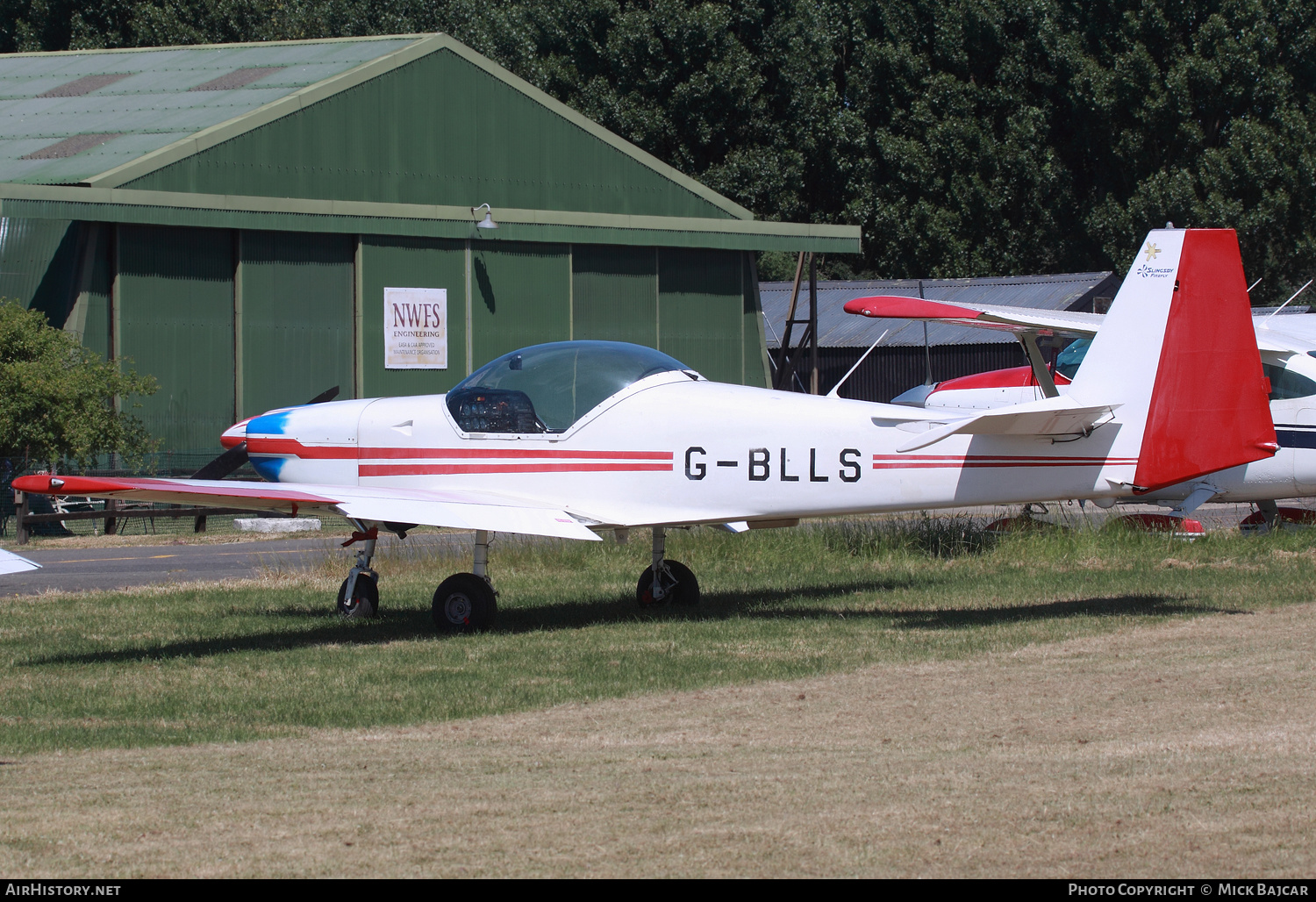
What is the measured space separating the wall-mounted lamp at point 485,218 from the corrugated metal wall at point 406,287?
623 millimetres

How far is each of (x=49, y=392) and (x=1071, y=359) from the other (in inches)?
571

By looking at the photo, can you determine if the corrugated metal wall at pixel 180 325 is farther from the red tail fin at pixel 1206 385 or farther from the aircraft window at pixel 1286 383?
the red tail fin at pixel 1206 385

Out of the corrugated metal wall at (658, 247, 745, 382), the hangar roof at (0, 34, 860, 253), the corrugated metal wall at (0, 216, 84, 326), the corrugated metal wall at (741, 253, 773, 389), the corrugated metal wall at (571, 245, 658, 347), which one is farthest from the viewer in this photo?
the corrugated metal wall at (741, 253, 773, 389)

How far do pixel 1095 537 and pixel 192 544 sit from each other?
40.4 feet

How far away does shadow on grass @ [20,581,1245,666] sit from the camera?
10578mm

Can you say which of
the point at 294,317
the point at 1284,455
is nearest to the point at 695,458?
the point at 1284,455

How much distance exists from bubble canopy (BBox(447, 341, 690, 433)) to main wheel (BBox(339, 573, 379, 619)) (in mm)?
1564

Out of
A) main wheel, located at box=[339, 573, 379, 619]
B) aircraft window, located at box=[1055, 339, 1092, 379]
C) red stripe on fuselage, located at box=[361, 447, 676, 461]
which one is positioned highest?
aircraft window, located at box=[1055, 339, 1092, 379]

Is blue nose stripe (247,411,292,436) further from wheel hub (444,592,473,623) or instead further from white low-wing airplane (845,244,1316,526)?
white low-wing airplane (845,244,1316,526)

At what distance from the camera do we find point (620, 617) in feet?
38.7

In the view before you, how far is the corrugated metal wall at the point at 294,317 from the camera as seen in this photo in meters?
26.0

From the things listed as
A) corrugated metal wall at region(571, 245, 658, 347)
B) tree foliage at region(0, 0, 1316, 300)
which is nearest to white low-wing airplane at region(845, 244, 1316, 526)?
corrugated metal wall at region(571, 245, 658, 347)

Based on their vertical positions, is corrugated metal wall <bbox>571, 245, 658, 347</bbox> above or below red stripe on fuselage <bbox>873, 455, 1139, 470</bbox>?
above
